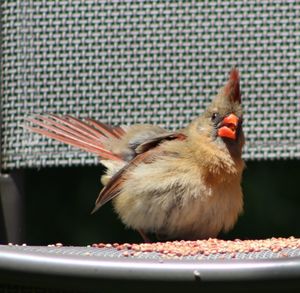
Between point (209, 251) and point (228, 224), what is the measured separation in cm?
93

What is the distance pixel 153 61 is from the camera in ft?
10.2

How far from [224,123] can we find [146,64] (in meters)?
0.35

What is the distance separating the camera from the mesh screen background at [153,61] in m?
3.09

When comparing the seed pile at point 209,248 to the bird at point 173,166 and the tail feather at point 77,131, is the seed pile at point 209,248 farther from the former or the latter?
the tail feather at point 77,131

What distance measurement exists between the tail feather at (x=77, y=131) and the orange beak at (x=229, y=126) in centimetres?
37

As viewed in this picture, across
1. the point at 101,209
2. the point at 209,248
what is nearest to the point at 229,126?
the point at 209,248

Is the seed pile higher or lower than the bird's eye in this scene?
lower

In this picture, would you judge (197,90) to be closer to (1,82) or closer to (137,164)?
(137,164)

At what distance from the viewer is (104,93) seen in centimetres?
311

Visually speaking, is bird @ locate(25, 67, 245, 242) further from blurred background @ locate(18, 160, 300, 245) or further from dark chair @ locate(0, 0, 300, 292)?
blurred background @ locate(18, 160, 300, 245)

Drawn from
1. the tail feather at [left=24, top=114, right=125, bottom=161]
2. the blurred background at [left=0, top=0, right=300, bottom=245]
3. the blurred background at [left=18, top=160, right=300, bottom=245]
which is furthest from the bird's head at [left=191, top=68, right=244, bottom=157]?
the blurred background at [left=18, top=160, right=300, bottom=245]

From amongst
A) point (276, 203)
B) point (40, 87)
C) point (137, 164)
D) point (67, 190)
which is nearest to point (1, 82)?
point (40, 87)

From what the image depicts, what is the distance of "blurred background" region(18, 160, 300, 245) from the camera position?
4.03 meters

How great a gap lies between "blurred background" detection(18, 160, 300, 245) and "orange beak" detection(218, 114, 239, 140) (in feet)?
3.21
